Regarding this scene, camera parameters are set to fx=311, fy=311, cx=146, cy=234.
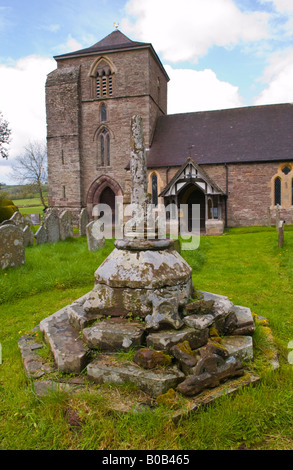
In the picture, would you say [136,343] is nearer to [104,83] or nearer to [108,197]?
[108,197]

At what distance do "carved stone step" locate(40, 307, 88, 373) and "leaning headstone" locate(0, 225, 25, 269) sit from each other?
3.95 metres

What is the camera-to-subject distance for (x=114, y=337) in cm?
346

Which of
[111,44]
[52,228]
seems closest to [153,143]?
[111,44]

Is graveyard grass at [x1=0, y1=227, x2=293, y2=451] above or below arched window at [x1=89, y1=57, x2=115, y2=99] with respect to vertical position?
below

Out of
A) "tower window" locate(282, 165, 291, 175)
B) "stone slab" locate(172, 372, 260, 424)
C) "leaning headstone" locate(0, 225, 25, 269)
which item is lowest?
"stone slab" locate(172, 372, 260, 424)

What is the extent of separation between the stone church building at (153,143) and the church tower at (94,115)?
73mm

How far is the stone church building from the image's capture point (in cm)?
1922

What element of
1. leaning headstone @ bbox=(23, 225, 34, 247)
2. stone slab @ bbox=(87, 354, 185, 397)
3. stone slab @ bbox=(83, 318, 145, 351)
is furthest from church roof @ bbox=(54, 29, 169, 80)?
stone slab @ bbox=(87, 354, 185, 397)

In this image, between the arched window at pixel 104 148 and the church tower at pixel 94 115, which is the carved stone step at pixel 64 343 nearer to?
the church tower at pixel 94 115

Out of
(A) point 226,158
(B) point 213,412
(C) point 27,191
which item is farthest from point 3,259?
(C) point 27,191

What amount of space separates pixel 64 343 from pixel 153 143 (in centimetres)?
2031

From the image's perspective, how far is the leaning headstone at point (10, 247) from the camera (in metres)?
7.64

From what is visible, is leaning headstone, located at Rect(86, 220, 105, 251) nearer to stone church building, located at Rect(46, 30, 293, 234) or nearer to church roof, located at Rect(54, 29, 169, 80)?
stone church building, located at Rect(46, 30, 293, 234)
